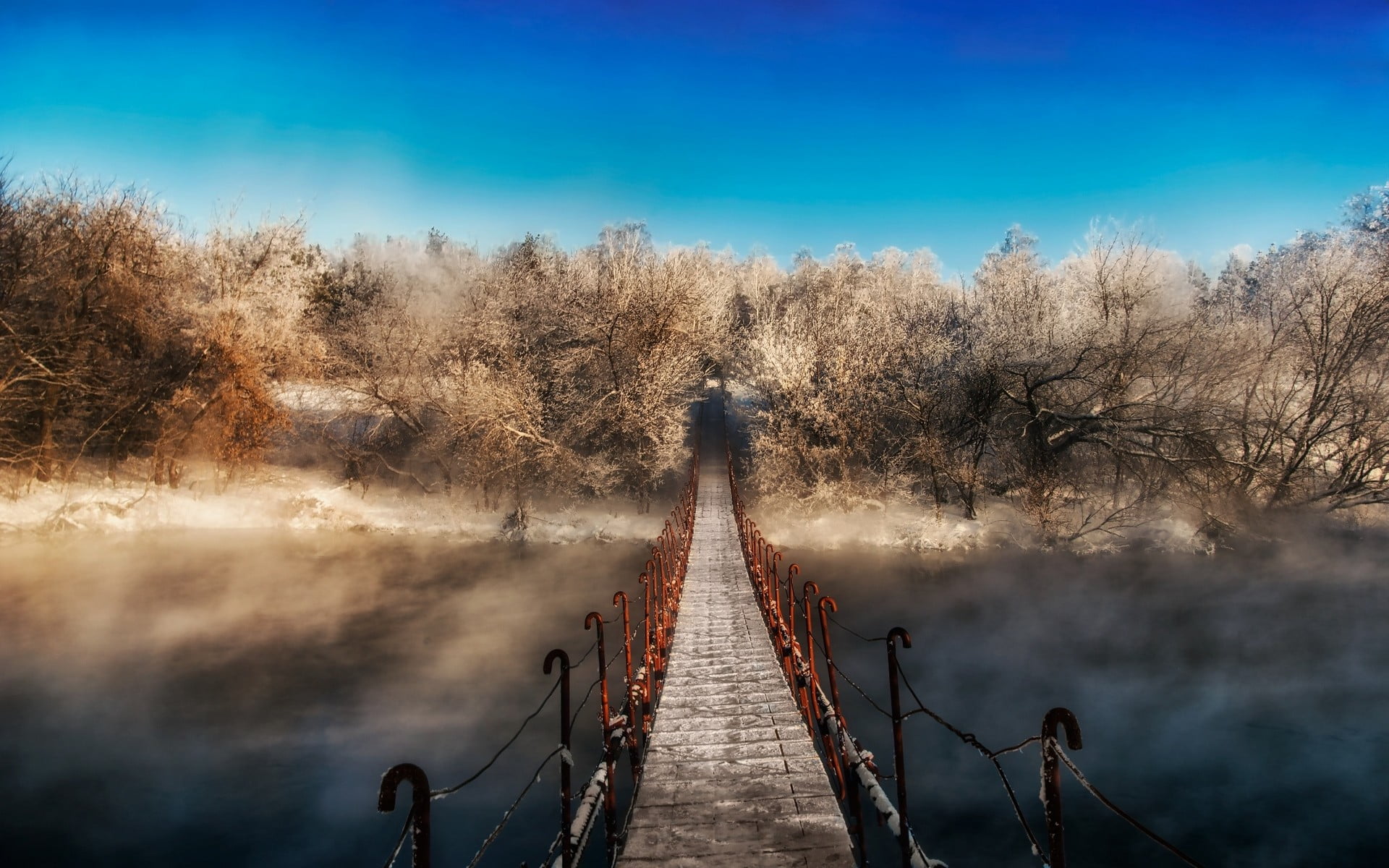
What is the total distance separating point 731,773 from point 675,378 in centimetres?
2019

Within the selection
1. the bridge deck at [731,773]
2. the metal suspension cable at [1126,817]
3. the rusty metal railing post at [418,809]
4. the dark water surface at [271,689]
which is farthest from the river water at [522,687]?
the metal suspension cable at [1126,817]

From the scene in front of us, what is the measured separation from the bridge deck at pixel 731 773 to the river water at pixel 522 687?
493 cm

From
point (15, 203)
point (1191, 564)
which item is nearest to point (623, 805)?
point (1191, 564)

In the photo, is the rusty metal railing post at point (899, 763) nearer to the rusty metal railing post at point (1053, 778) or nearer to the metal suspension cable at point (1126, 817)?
the rusty metal railing post at point (1053, 778)

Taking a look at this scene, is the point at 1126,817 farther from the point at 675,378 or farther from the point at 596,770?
the point at 675,378

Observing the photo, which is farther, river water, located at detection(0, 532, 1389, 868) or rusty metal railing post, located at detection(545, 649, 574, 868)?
river water, located at detection(0, 532, 1389, 868)

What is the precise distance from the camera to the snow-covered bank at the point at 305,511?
23.1 m

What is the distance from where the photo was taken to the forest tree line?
19484mm

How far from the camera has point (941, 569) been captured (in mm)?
22344

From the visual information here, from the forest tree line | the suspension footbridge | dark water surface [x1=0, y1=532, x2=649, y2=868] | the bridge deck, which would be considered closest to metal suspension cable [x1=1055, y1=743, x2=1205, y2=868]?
the suspension footbridge

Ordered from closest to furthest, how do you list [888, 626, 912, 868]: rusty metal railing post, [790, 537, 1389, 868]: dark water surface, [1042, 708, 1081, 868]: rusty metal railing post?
[1042, 708, 1081, 868]: rusty metal railing post, [888, 626, 912, 868]: rusty metal railing post, [790, 537, 1389, 868]: dark water surface

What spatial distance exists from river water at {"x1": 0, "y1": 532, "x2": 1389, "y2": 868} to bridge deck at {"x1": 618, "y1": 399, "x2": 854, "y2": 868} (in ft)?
16.2

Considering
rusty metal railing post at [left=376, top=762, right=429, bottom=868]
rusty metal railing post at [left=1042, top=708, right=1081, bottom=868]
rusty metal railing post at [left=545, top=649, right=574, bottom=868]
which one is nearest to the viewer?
rusty metal railing post at [left=376, top=762, right=429, bottom=868]

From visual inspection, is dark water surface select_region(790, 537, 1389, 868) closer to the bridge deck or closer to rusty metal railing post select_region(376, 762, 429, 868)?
the bridge deck
